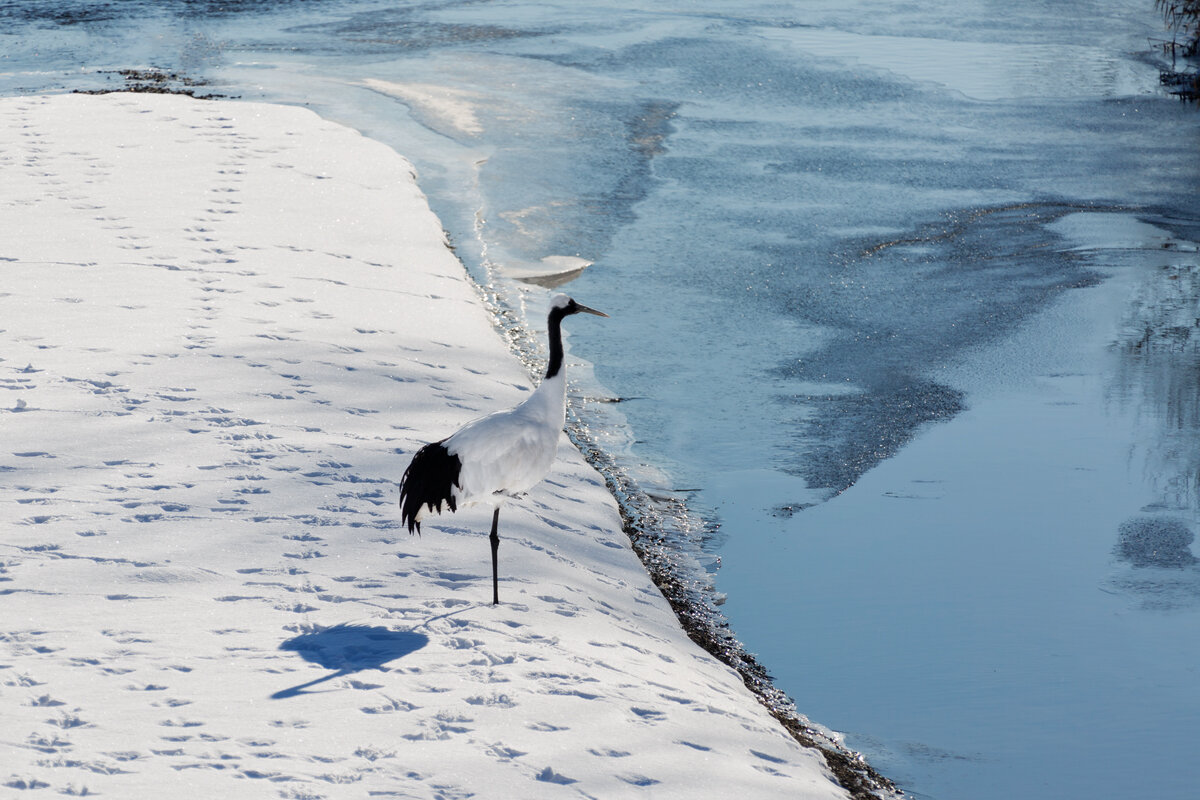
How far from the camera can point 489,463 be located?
5.59 metres

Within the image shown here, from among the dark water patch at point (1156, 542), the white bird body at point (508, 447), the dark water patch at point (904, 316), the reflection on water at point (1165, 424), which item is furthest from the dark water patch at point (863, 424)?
the white bird body at point (508, 447)

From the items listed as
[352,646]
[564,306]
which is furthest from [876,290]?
[352,646]

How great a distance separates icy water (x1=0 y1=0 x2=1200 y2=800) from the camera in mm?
6070

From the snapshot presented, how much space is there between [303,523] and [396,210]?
624cm

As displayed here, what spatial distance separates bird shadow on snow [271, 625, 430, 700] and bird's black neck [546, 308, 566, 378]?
1.52 m

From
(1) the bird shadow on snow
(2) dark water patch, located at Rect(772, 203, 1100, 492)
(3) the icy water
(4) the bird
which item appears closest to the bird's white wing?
(4) the bird

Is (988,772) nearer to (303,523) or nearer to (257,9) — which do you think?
(303,523)

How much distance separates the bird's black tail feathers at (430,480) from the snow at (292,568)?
441 mm

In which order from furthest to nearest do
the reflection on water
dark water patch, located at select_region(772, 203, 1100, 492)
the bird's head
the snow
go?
1. dark water patch, located at select_region(772, 203, 1100, 492)
2. the reflection on water
3. the bird's head
4. the snow

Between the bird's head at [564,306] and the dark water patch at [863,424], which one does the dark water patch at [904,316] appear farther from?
the bird's head at [564,306]

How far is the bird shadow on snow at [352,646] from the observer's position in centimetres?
489

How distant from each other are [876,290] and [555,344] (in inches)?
217

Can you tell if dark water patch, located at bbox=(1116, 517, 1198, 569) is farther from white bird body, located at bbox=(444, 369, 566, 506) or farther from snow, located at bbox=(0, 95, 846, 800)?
white bird body, located at bbox=(444, 369, 566, 506)

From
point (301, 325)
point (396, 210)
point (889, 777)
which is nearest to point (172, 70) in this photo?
point (396, 210)
